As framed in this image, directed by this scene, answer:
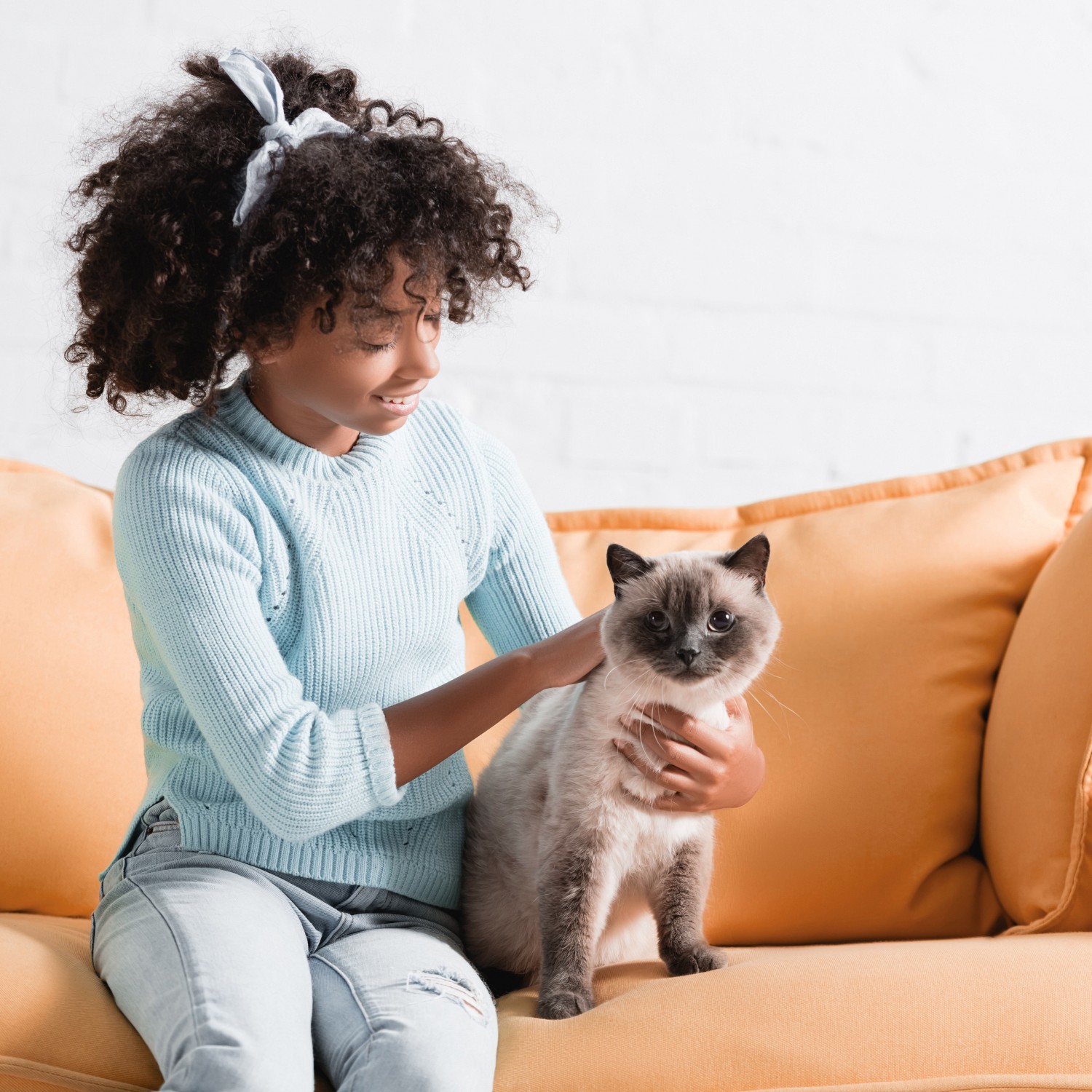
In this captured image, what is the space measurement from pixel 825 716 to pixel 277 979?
801mm

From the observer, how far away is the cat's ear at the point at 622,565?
1.32 metres

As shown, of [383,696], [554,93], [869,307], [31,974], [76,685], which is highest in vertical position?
[554,93]

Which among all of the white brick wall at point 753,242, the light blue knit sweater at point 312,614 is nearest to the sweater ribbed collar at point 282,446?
the light blue knit sweater at point 312,614

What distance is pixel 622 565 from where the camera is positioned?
132cm

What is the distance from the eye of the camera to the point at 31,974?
111cm

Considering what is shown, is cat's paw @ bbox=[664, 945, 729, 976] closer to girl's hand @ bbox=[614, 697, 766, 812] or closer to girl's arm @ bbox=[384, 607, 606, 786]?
girl's hand @ bbox=[614, 697, 766, 812]

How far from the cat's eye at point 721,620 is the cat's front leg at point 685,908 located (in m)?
0.25

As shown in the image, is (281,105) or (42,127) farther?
(42,127)

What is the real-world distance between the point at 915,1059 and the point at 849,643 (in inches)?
25.7

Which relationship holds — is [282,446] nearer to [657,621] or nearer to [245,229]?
[245,229]

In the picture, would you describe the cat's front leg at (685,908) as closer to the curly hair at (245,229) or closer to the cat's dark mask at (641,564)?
the cat's dark mask at (641,564)

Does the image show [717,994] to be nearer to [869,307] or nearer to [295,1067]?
[295,1067]

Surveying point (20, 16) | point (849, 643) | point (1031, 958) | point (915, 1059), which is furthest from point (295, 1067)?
point (20, 16)

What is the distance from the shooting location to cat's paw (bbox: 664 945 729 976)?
4.17ft
